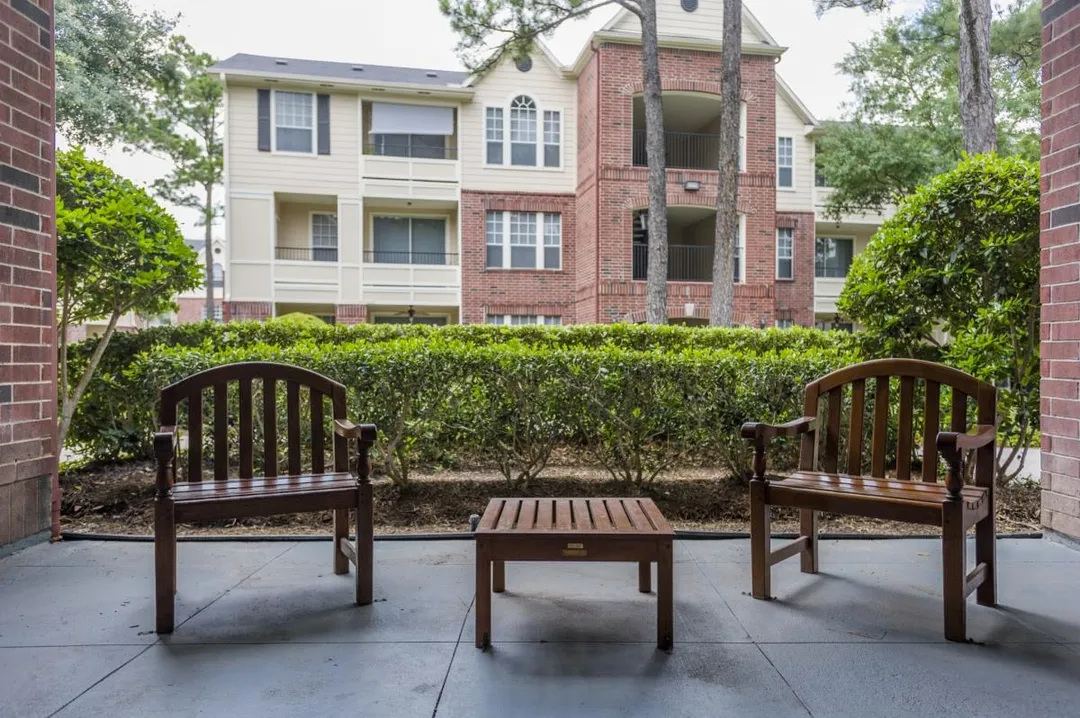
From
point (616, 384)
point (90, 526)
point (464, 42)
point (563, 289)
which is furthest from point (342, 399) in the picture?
point (563, 289)

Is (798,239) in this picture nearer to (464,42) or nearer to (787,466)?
(464,42)

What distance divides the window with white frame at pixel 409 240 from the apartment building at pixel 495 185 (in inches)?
1.8

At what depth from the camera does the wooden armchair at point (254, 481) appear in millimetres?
2484

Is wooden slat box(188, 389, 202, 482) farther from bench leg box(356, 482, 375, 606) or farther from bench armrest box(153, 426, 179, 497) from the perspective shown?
bench leg box(356, 482, 375, 606)

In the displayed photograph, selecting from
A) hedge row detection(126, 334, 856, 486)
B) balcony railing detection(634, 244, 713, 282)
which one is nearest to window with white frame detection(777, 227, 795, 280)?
balcony railing detection(634, 244, 713, 282)

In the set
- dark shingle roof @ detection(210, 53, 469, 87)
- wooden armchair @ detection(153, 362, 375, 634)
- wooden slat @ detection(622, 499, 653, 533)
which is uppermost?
dark shingle roof @ detection(210, 53, 469, 87)

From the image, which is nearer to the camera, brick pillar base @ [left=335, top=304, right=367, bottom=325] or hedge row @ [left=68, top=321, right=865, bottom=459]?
hedge row @ [left=68, top=321, right=865, bottom=459]

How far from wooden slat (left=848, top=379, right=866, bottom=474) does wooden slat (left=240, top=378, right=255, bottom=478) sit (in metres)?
2.64

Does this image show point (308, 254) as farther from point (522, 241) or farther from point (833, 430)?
point (833, 430)

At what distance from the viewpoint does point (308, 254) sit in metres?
16.0

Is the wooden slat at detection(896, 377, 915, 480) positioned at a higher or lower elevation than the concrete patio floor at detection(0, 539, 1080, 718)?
higher

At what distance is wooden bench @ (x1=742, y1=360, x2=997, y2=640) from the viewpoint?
238cm

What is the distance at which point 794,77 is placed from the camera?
16375mm

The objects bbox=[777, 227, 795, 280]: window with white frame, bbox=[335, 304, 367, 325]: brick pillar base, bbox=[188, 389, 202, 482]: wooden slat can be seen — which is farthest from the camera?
bbox=[777, 227, 795, 280]: window with white frame
